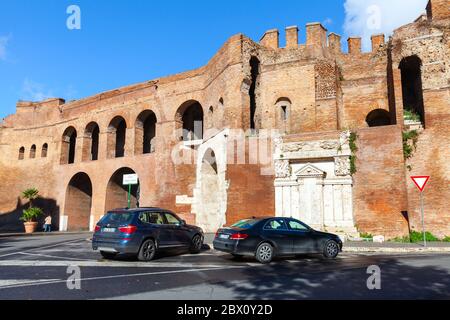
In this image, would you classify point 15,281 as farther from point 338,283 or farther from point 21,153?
point 21,153

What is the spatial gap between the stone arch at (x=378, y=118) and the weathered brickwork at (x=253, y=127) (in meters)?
0.06

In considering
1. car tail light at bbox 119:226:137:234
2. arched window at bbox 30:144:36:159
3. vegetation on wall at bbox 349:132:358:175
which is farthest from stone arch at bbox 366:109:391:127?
arched window at bbox 30:144:36:159

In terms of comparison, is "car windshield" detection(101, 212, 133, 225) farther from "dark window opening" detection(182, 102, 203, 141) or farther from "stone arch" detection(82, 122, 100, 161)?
"stone arch" detection(82, 122, 100, 161)

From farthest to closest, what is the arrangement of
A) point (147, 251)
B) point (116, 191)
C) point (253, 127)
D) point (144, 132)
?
1. point (144, 132)
2. point (116, 191)
3. point (253, 127)
4. point (147, 251)

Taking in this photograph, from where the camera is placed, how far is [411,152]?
15750 mm

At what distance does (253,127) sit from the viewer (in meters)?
22.2

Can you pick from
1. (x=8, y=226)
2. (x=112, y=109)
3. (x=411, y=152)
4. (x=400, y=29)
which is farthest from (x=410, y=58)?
(x=8, y=226)

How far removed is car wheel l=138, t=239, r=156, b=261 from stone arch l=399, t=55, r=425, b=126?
14.0 metres

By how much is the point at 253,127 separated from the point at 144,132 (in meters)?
10.9

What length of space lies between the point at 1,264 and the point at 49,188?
22.8 metres

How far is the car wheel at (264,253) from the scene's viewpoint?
381 inches

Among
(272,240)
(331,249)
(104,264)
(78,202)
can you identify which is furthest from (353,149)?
(78,202)

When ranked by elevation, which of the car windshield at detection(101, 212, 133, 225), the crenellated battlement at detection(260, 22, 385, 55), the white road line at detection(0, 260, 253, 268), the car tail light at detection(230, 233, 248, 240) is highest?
the crenellated battlement at detection(260, 22, 385, 55)

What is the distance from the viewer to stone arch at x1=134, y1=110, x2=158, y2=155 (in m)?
27.0
